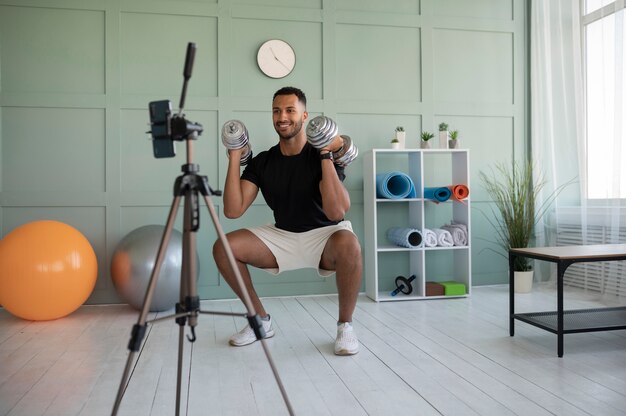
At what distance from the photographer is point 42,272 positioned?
3.01 metres

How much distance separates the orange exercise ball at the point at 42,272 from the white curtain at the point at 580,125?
3.34 meters

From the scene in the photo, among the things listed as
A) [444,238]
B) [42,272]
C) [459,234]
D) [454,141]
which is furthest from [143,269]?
[454,141]

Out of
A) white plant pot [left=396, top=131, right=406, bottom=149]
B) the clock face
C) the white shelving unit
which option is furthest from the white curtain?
the clock face

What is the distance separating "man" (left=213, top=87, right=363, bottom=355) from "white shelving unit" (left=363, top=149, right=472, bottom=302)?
1072mm

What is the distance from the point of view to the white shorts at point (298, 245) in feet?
8.79

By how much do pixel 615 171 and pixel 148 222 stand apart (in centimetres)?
312

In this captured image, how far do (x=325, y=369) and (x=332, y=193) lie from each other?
0.79 meters

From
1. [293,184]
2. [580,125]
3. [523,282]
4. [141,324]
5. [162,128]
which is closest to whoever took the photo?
[141,324]

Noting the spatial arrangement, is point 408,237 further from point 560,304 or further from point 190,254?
point 190,254

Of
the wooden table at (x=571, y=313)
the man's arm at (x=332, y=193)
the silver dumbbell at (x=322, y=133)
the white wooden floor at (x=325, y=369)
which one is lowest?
the white wooden floor at (x=325, y=369)

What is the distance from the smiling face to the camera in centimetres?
266

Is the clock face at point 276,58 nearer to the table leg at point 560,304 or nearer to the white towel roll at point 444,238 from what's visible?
the white towel roll at point 444,238

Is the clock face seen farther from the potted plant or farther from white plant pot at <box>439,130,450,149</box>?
A: the potted plant

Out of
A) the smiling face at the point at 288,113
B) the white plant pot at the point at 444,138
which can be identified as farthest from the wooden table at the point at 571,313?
the white plant pot at the point at 444,138
